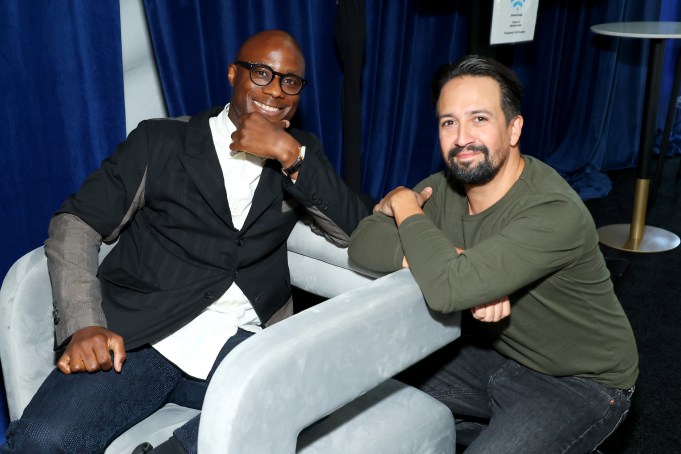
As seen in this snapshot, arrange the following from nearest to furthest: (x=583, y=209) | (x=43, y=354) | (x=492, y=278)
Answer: (x=492, y=278) < (x=583, y=209) < (x=43, y=354)

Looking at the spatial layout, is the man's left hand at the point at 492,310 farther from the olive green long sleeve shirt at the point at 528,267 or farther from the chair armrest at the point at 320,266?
the chair armrest at the point at 320,266

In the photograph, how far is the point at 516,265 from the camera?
1.41 m

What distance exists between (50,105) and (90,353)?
2.53ft

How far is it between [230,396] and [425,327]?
0.45 meters

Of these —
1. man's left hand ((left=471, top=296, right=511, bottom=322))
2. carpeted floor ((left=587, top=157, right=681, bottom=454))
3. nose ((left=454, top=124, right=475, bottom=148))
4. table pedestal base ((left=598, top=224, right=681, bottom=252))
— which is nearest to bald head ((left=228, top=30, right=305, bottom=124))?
nose ((left=454, top=124, right=475, bottom=148))

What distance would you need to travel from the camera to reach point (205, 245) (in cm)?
172

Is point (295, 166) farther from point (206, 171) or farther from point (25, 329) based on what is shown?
point (25, 329)

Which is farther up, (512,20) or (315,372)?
(512,20)

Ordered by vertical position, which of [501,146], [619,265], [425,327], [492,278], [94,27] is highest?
[94,27]

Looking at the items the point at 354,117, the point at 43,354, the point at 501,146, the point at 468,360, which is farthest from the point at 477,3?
the point at 43,354

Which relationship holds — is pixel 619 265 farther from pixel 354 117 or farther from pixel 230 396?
pixel 230 396

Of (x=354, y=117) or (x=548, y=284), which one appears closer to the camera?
(x=548, y=284)

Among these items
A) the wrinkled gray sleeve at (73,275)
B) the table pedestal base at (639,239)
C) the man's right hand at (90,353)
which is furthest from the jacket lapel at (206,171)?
the table pedestal base at (639,239)

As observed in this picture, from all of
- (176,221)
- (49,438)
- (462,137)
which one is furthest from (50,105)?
(462,137)
